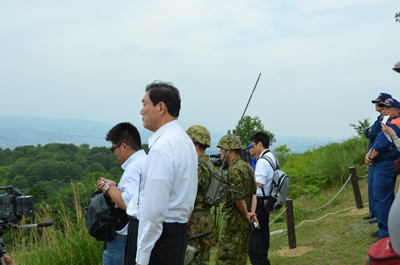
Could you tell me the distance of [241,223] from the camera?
4.83 metres

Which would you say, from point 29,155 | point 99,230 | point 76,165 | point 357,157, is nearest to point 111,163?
point 76,165

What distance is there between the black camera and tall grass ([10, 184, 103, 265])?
1810 millimetres

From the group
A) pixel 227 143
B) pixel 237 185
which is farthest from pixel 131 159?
pixel 227 143

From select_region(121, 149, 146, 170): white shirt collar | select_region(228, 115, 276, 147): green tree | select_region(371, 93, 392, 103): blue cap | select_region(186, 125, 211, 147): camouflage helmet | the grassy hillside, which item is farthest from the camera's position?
select_region(228, 115, 276, 147): green tree

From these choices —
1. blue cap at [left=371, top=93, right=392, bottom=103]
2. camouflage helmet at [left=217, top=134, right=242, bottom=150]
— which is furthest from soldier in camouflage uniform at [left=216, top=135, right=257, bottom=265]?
blue cap at [left=371, top=93, right=392, bottom=103]

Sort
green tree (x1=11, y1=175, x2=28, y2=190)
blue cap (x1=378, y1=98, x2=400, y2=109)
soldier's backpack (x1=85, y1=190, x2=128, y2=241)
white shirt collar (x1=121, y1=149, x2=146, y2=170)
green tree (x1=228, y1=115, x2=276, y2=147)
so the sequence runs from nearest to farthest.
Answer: soldier's backpack (x1=85, y1=190, x2=128, y2=241) < white shirt collar (x1=121, y1=149, x2=146, y2=170) < blue cap (x1=378, y1=98, x2=400, y2=109) < green tree (x1=228, y1=115, x2=276, y2=147) < green tree (x1=11, y1=175, x2=28, y2=190)

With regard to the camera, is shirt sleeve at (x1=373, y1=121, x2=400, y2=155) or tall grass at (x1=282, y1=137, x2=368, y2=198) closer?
shirt sleeve at (x1=373, y1=121, x2=400, y2=155)

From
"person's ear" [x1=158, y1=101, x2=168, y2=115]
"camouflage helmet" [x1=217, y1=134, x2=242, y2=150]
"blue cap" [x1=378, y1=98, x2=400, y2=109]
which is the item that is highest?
"blue cap" [x1=378, y1=98, x2=400, y2=109]

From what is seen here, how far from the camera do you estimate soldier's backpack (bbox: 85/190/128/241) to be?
329 centimetres

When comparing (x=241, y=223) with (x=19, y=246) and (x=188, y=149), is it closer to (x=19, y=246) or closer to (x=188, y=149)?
(x=188, y=149)

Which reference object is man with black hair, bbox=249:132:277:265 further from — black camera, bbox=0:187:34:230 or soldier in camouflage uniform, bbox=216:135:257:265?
→ black camera, bbox=0:187:34:230

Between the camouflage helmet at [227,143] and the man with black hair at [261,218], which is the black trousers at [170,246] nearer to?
the camouflage helmet at [227,143]

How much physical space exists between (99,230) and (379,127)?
5.03m

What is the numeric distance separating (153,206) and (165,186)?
5.5 inches
